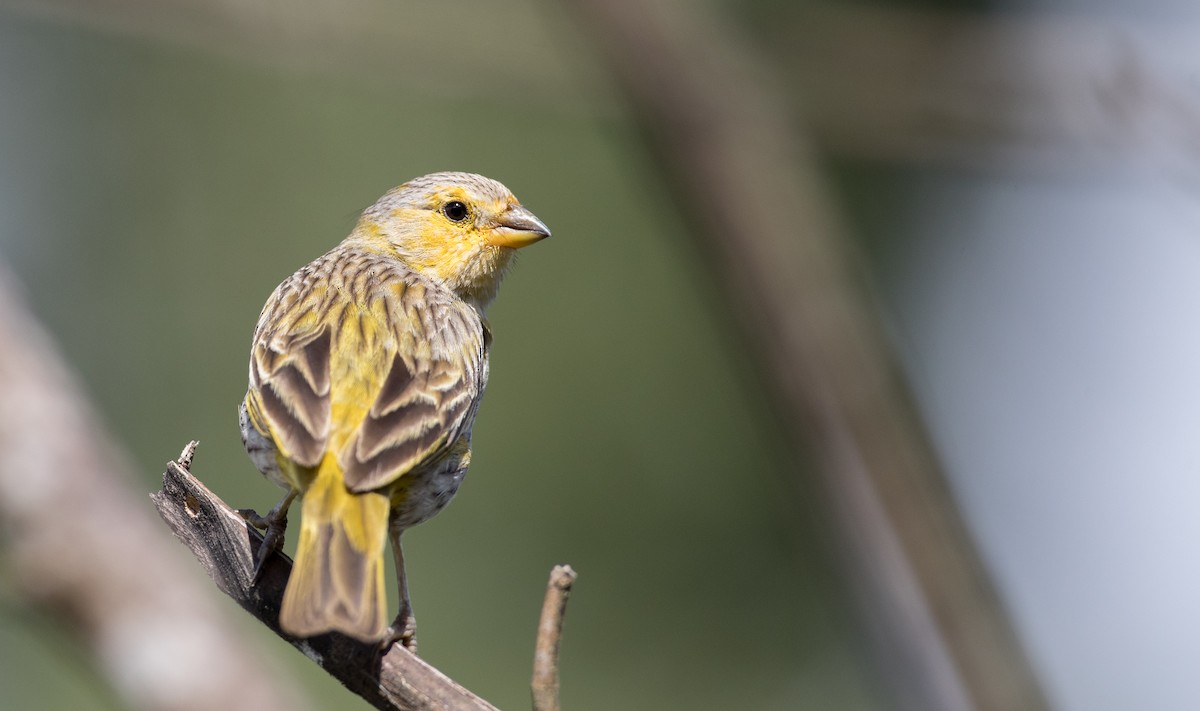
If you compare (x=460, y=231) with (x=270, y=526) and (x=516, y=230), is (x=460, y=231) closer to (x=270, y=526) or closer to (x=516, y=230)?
(x=516, y=230)

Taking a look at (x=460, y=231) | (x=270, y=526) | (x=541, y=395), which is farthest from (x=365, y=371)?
(x=541, y=395)

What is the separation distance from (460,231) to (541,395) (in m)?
5.25

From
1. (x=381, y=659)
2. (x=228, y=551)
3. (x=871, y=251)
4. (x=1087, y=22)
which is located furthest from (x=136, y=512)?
(x=871, y=251)

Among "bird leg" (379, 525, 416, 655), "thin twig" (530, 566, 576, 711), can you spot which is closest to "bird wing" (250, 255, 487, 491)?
"bird leg" (379, 525, 416, 655)

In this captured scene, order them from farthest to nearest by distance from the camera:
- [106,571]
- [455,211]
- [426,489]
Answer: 1. [455,211]
2. [106,571]
3. [426,489]

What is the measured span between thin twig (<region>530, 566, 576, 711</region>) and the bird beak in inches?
98.9

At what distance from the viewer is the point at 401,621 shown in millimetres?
3547

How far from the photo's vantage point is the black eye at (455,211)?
5.23m

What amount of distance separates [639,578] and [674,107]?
6.67 m

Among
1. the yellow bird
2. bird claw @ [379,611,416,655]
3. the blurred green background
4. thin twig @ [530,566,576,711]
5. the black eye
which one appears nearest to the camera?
thin twig @ [530,566,576,711]

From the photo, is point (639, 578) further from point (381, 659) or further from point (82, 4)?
point (381, 659)

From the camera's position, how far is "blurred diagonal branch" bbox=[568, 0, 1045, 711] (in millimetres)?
3535

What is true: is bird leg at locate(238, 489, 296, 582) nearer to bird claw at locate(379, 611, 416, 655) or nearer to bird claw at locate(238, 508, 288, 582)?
bird claw at locate(238, 508, 288, 582)

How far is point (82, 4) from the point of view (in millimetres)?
5562
